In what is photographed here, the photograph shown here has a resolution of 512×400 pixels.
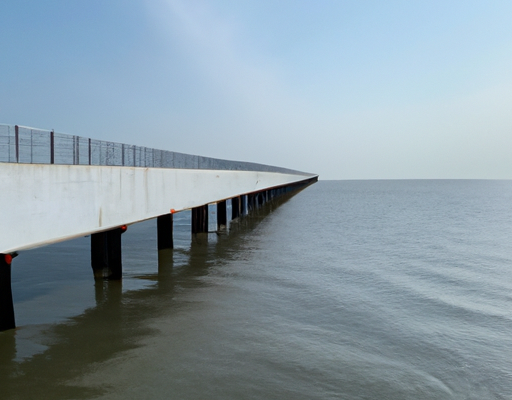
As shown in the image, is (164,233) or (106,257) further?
(164,233)

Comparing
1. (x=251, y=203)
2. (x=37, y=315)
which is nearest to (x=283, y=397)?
(x=37, y=315)

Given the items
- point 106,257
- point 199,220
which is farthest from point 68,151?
point 199,220

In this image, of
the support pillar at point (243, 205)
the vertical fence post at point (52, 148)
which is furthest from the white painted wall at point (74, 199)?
the support pillar at point (243, 205)

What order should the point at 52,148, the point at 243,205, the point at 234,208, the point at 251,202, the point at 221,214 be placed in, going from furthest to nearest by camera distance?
the point at 251,202 → the point at 243,205 → the point at 234,208 → the point at 221,214 → the point at 52,148

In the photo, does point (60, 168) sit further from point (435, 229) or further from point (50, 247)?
point (435, 229)

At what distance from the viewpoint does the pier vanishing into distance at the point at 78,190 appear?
817 cm

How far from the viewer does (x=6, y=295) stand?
873cm

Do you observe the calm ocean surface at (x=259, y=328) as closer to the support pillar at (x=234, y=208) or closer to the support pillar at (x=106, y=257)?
the support pillar at (x=106, y=257)

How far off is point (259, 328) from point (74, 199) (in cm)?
490

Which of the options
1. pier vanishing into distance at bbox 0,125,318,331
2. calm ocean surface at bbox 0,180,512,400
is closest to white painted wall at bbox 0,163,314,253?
pier vanishing into distance at bbox 0,125,318,331

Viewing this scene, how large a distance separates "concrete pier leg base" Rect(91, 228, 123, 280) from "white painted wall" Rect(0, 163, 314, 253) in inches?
57.0

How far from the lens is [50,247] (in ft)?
67.8

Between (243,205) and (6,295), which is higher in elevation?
(243,205)

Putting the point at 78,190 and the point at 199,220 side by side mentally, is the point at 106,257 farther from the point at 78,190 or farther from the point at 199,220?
the point at 199,220
